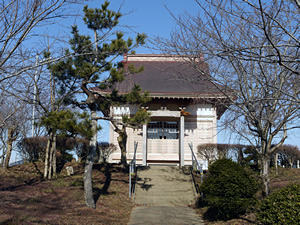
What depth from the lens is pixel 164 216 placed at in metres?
9.44

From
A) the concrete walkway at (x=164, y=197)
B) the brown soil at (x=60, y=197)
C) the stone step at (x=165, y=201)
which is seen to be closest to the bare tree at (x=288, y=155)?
the concrete walkway at (x=164, y=197)

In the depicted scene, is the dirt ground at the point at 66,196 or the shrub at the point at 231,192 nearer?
the dirt ground at the point at 66,196

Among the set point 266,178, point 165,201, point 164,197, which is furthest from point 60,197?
point 266,178

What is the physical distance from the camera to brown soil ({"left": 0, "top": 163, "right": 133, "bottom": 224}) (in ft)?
25.1

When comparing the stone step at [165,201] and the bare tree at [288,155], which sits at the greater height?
the bare tree at [288,155]

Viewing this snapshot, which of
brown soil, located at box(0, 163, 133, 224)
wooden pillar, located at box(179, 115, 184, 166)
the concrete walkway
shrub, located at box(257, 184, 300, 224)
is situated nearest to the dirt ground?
brown soil, located at box(0, 163, 133, 224)

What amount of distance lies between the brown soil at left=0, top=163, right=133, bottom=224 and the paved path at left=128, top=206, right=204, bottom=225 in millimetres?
358

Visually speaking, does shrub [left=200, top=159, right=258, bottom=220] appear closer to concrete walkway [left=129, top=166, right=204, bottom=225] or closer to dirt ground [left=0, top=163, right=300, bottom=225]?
dirt ground [left=0, top=163, right=300, bottom=225]

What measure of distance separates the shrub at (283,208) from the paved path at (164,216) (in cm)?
285

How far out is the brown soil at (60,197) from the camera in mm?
7656

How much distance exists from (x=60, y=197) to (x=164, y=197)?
4.09 metres

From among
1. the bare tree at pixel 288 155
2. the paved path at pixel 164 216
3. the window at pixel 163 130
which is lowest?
the paved path at pixel 164 216

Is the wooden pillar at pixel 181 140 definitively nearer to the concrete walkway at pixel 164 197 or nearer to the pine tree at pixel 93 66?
the concrete walkway at pixel 164 197

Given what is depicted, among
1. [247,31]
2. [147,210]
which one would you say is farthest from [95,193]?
[247,31]
